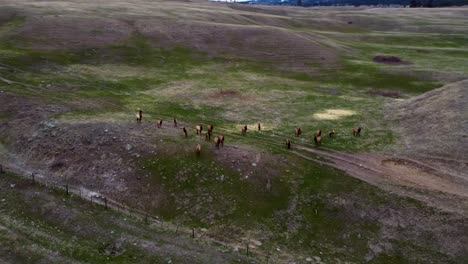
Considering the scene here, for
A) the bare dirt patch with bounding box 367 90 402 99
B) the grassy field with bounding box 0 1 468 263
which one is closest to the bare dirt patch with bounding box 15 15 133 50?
the grassy field with bounding box 0 1 468 263

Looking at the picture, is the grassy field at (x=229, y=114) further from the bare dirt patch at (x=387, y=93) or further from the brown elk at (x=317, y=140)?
the brown elk at (x=317, y=140)

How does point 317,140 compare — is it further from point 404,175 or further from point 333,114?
point 333,114

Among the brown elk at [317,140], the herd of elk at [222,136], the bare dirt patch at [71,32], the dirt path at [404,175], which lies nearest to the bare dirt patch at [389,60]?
the herd of elk at [222,136]

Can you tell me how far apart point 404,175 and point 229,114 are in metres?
21.2

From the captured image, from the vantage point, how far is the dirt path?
30797 millimetres

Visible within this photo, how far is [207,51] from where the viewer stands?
79.5 metres

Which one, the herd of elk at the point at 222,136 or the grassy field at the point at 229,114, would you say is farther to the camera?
the herd of elk at the point at 222,136

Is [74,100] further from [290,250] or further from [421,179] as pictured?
[421,179]

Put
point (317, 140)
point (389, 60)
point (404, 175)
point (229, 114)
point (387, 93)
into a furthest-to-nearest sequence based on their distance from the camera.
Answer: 1. point (389, 60)
2. point (387, 93)
3. point (229, 114)
4. point (317, 140)
5. point (404, 175)

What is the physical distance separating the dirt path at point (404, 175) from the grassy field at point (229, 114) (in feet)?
4.20

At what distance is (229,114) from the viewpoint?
48.2m

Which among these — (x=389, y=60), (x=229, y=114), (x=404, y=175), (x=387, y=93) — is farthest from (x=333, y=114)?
(x=389, y=60)

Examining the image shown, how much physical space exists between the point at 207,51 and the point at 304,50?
19282mm

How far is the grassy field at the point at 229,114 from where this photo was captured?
93.4ft
